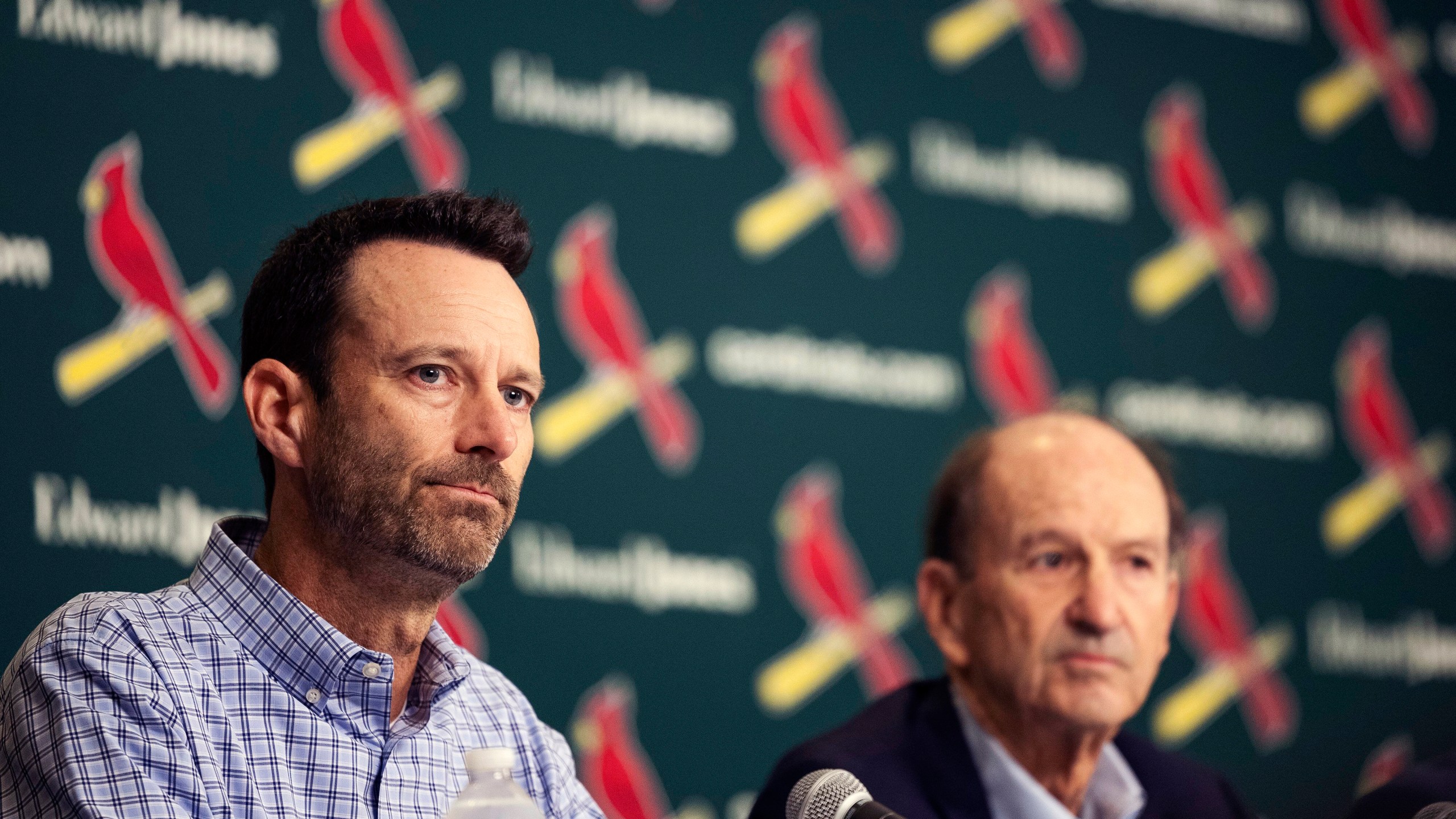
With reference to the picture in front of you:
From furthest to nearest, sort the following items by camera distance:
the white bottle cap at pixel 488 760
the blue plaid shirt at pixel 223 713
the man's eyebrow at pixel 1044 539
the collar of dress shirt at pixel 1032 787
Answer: the man's eyebrow at pixel 1044 539 → the collar of dress shirt at pixel 1032 787 → the blue plaid shirt at pixel 223 713 → the white bottle cap at pixel 488 760

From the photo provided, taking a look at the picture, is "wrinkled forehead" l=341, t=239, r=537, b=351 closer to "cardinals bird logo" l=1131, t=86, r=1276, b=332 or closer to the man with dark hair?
the man with dark hair

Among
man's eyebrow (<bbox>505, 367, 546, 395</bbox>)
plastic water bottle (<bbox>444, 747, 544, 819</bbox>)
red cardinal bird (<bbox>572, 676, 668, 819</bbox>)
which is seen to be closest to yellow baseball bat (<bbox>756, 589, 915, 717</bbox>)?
red cardinal bird (<bbox>572, 676, 668, 819</bbox>)

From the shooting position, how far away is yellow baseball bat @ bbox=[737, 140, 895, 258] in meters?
3.31

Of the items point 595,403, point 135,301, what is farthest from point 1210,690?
point 135,301

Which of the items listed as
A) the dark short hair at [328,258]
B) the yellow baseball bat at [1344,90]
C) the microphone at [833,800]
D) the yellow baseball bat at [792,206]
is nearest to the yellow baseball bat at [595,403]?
the yellow baseball bat at [792,206]

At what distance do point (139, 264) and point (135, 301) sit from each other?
7 cm

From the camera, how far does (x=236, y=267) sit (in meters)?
2.75

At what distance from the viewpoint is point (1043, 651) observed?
2.39 meters

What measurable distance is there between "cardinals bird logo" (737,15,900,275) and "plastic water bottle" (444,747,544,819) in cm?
206

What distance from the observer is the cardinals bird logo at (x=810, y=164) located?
11.0 ft

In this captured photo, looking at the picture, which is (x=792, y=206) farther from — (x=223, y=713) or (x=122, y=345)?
(x=223, y=713)

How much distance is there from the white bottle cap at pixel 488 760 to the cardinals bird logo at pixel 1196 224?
2.82 metres

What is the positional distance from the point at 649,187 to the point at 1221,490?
168cm

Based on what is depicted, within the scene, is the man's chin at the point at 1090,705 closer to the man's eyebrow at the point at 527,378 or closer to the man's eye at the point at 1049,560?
the man's eye at the point at 1049,560
